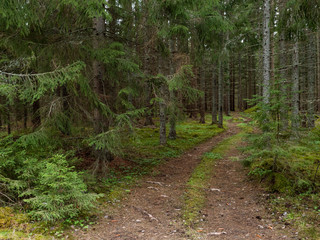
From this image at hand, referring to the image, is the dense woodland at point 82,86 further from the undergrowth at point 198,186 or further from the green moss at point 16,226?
the undergrowth at point 198,186

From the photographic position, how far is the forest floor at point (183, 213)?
15.7 feet

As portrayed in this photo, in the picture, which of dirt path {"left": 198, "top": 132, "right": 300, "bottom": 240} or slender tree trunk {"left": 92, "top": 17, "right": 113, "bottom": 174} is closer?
dirt path {"left": 198, "top": 132, "right": 300, "bottom": 240}

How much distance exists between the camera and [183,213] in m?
5.84

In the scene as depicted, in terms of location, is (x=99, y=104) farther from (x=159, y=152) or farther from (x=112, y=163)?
(x=159, y=152)

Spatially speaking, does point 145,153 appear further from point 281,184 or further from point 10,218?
point 10,218

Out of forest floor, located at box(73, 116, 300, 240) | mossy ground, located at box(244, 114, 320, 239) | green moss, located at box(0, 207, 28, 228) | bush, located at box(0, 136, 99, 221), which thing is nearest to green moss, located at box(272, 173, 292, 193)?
mossy ground, located at box(244, 114, 320, 239)

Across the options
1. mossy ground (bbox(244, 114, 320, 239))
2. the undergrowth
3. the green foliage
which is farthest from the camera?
the undergrowth

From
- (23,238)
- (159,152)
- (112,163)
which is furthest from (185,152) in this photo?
(23,238)

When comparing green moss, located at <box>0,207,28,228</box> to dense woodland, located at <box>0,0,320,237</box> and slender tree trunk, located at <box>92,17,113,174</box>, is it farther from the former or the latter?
slender tree trunk, located at <box>92,17,113,174</box>

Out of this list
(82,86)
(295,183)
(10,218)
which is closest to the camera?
(10,218)

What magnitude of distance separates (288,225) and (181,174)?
4604 millimetres

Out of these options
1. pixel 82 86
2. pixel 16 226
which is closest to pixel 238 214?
pixel 16 226

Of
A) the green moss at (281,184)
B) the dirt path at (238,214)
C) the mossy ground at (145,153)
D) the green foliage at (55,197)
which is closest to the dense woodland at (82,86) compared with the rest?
the green foliage at (55,197)

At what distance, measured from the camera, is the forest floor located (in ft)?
15.7
